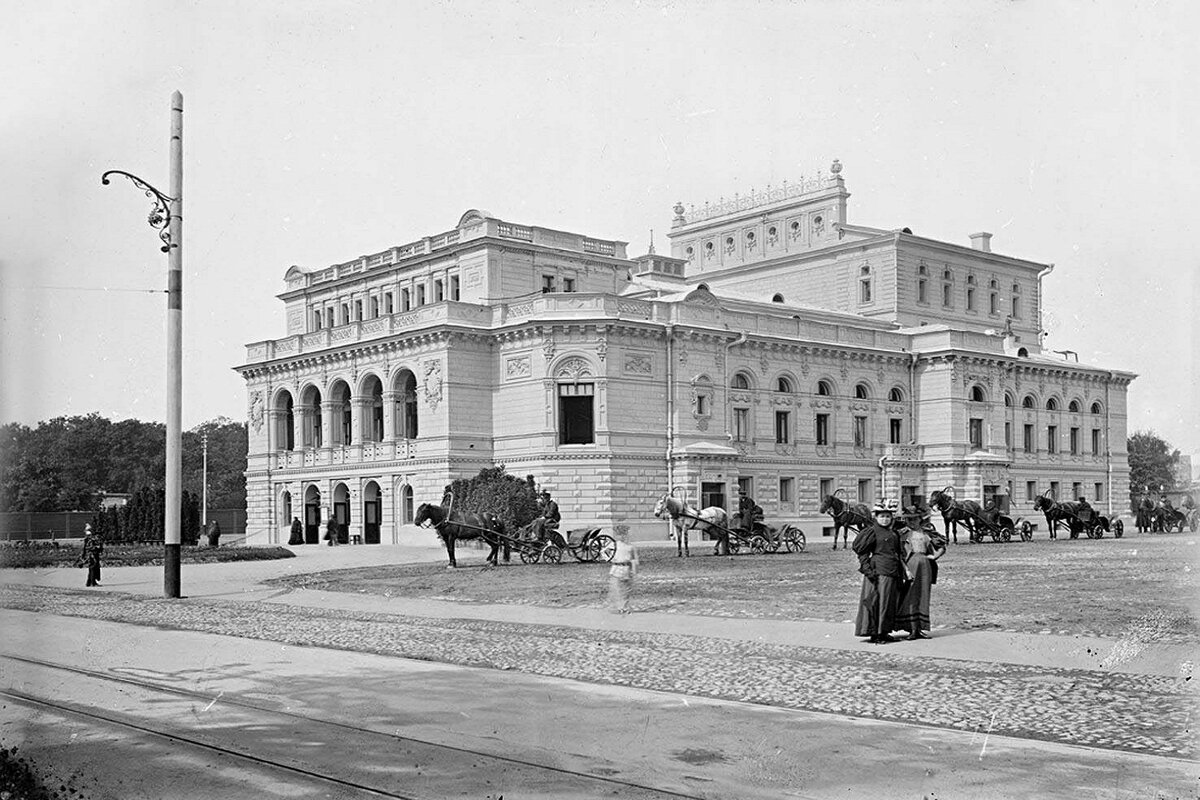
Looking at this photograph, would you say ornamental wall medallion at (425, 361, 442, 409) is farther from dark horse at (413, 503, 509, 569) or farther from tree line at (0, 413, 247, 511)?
tree line at (0, 413, 247, 511)

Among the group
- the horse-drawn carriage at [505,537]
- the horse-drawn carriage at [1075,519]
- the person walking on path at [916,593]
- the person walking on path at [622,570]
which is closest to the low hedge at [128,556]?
the horse-drawn carriage at [505,537]

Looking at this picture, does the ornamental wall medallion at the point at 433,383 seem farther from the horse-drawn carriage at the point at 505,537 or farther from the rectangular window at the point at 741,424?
the horse-drawn carriage at the point at 505,537

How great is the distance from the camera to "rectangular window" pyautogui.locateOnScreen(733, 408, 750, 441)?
2302 inches

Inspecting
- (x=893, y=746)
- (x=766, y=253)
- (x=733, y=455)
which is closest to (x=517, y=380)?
(x=733, y=455)

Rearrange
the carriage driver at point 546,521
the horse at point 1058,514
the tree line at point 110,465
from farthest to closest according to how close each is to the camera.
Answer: the tree line at point 110,465
the horse at point 1058,514
the carriage driver at point 546,521

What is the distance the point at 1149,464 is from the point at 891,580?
10930cm

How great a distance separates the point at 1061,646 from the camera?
14289 mm

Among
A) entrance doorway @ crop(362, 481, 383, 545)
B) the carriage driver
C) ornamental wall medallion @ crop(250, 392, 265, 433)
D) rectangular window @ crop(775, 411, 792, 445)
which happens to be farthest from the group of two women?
ornamental wall medallion @ crop(250, 392, 265, 433)

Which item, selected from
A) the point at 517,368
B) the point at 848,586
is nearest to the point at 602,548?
the point at 848,586

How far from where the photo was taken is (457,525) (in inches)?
A: 1288

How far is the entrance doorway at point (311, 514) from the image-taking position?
5825 centimetres

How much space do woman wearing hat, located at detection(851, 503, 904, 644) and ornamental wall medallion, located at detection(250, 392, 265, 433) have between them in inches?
2188

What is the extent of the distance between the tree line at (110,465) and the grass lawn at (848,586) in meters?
64.0

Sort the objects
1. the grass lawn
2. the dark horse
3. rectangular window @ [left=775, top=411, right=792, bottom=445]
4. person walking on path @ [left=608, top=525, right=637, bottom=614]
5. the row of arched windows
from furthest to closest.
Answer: rectangular window @ [left=775, top=411, right=792, bottom=445] < the row of arched windows < the dark horse < person walking on path @ [left=608, top=525, right=637, bottom=614] < the grass lawn
